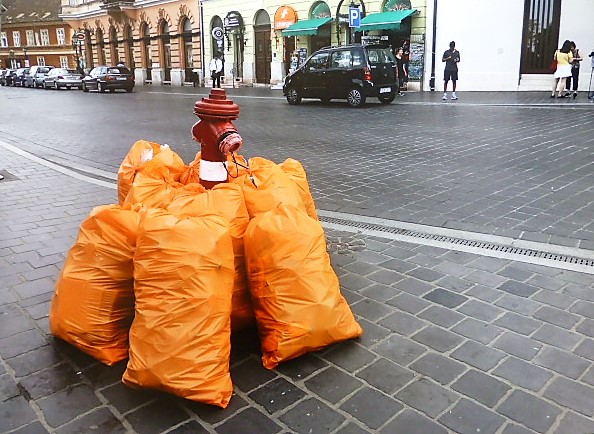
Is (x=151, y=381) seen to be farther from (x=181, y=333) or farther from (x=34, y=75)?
(x=34, y=75)

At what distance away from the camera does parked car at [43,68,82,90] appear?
32.9 meters

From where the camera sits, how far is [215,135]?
339 centimetres

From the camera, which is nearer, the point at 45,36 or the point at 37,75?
the point at 37,75

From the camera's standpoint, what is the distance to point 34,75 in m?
36.8

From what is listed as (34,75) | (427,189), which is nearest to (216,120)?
(427,189)

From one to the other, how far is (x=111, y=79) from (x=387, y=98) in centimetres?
1668

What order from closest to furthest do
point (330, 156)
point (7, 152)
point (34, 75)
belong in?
point (330, 156) < point (7, 152) < point (34, 75)

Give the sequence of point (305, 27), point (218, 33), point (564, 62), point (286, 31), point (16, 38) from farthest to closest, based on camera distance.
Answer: point (16, 38) → point (218, 33) → point (286, 31) → point (305, 27) → point (564, 62)

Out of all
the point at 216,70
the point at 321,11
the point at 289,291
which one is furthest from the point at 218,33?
the point at 289,291

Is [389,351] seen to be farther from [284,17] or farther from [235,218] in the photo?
[284,17]

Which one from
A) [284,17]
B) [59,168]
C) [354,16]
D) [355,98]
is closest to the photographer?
[59,168]

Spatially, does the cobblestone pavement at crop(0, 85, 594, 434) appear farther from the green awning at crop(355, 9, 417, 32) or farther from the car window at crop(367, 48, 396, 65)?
the green awning at crop(355, 9, 417, 32)

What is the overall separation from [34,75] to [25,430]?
127 feet

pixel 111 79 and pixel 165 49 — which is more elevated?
pixel 165 49
